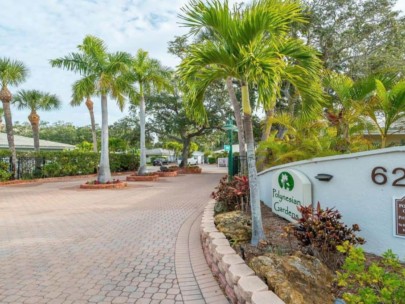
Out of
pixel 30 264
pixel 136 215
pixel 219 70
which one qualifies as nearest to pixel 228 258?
pixel 219 70

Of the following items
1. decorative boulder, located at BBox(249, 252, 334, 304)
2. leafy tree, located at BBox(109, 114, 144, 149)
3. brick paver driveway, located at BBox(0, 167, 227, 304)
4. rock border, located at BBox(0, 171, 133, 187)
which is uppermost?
leafy tree, located at BBox(109, 114, 144, 149)

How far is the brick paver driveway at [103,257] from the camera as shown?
3557mm

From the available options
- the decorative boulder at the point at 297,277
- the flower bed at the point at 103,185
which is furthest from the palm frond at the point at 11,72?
the decorative boulder at the point at 297,277

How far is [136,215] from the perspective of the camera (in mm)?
8125

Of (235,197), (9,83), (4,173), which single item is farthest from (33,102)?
(235,197)

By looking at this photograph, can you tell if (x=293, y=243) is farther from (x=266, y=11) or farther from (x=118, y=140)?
(x=118, y=140)

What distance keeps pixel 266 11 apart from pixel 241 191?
365cm

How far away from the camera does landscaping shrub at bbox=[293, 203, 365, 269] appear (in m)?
3.67

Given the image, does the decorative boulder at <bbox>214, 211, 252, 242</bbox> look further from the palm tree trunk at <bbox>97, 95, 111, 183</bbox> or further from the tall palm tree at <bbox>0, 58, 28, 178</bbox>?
the tall palm tree at <bbox>0, 58, 28, 178</bbox>

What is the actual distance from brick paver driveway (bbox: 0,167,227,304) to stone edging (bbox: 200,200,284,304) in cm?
15

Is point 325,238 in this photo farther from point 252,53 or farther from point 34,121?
point 34,121

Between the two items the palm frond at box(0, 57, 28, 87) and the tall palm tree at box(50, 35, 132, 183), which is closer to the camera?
the tall palm tree at box(50, 35, 132, 183)

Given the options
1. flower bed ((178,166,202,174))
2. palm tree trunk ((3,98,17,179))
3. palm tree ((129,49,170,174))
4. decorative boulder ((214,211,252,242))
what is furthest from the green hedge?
decorative boulder ((214,211,252,242))

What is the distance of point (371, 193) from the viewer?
4152mm
